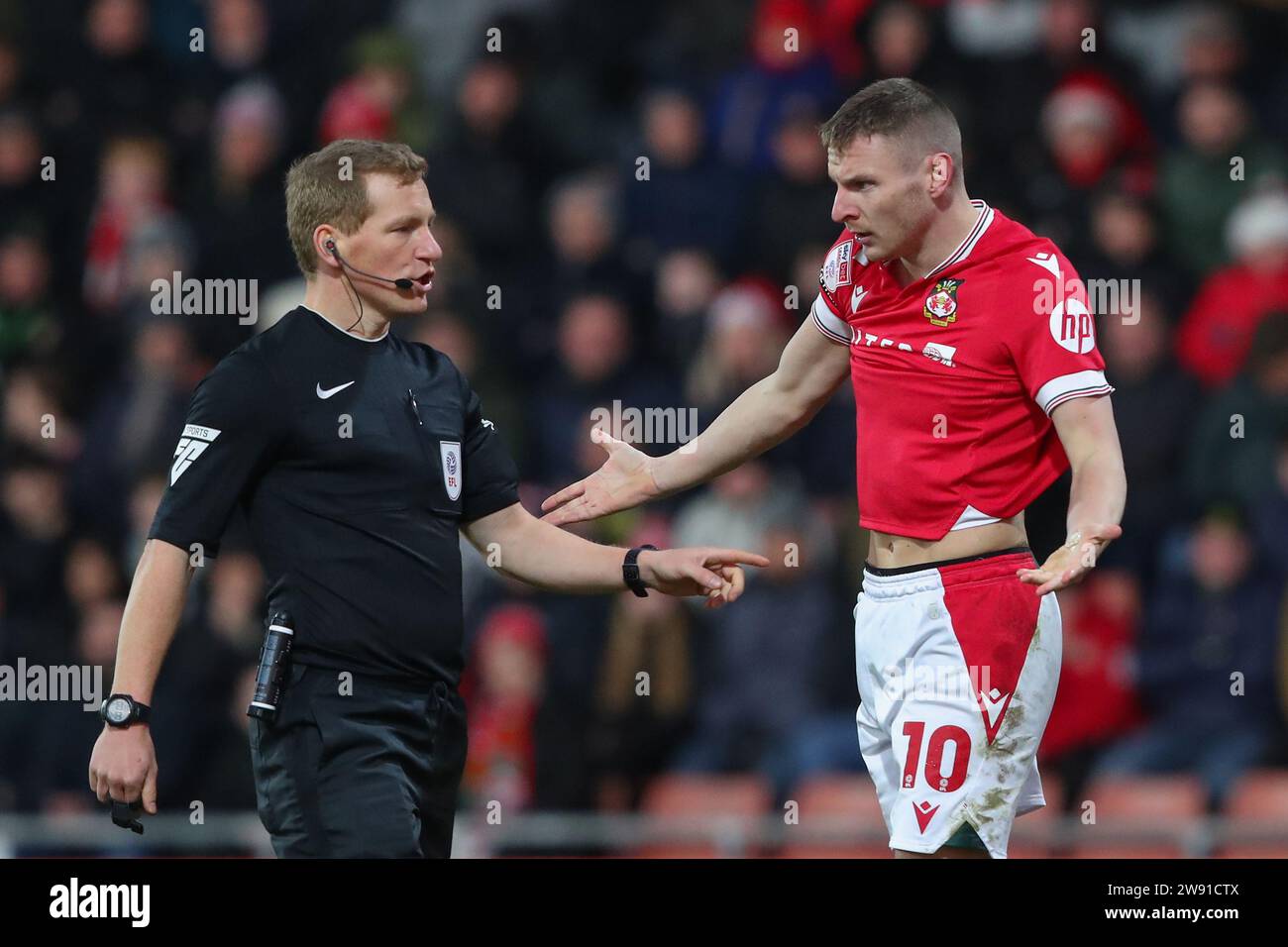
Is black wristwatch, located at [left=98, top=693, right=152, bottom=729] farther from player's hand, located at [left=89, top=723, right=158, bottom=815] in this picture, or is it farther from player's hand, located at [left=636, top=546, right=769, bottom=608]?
player's hand, located at [left=636, top=546, right=769, bottom=608]

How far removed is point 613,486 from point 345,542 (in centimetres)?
109

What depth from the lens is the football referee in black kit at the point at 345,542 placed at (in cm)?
476

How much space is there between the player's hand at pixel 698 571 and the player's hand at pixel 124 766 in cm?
136

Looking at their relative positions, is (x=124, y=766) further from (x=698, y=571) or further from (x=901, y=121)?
(x=901, y=121)

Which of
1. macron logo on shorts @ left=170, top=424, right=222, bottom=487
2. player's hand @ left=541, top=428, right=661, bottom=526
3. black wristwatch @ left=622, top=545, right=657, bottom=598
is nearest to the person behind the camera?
macron logo on shorts @ left=170, top=424, right=222, bottom=487

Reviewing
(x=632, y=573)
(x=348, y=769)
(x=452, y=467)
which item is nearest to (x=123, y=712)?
(x=348, y=769)

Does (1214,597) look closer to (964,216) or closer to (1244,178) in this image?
(1244,178)

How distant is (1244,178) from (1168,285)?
33.8 inches

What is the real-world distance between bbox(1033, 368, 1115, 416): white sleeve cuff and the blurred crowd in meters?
3.55

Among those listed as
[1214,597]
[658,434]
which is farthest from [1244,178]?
[658,434]

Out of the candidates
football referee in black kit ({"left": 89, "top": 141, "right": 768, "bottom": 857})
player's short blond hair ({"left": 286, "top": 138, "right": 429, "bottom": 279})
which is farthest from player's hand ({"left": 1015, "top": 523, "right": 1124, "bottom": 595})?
player's short blond hair ({"left": 286, "top": 138, "right": 429, "bottom": 279})

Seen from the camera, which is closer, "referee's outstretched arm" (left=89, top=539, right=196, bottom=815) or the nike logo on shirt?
"referee's outstretched arm" (left=89, top=539, right=196, bottom=815)

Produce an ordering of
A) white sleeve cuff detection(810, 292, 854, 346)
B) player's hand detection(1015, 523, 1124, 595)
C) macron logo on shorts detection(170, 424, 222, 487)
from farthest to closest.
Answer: white sleeve cuff detection(810, 292, 854, 346), macron logo on shorts detection(170, 424, 222, 487), player's hand detection(1015, 523, 1124, 595)

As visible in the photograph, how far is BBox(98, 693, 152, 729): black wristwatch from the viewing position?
15.4ft
